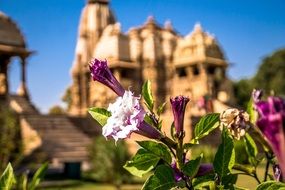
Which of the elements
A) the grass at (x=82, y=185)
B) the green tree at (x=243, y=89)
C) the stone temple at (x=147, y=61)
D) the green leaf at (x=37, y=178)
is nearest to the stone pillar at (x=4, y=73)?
the stone temple at (x=147, y=61)

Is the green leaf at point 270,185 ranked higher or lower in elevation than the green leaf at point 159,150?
lower

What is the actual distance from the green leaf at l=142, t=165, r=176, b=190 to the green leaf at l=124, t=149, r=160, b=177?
82mm

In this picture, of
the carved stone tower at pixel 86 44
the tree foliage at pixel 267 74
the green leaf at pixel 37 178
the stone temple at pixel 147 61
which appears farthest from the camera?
the tree foliage at pixel 267 74

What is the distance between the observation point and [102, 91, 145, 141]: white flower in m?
1.12

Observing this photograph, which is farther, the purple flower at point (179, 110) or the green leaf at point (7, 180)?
the green leaf at point (7, 180)

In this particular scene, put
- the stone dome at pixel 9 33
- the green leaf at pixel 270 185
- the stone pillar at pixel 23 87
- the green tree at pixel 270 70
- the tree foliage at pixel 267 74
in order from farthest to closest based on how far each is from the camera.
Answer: the green tree at pixel 270 70 < the tree foliage at pixel 267 74 < the stone pillar at pixel 23 87 < the stone dome at pixel 9 33 < the green leaf at pixel 270 185

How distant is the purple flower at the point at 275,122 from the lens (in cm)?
74

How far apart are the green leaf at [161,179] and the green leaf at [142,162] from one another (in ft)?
0.27

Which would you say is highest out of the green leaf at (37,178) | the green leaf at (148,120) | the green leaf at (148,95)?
the green leaf at (148,95)

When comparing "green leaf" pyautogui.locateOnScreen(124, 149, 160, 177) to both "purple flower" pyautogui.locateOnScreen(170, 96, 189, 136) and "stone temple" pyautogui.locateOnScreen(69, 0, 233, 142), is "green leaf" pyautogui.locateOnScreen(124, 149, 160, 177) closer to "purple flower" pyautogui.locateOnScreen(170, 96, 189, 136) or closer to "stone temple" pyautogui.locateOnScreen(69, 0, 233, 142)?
"purple flower" pyautogui.locateOnScreen(170, 96, 189, 136)

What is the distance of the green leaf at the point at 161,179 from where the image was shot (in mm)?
1183

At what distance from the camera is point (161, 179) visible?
1195 mm

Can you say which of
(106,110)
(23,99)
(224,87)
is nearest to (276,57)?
(224,87)

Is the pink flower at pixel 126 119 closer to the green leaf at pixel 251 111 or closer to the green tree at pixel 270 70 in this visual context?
the green leaf at pixel 251 111
